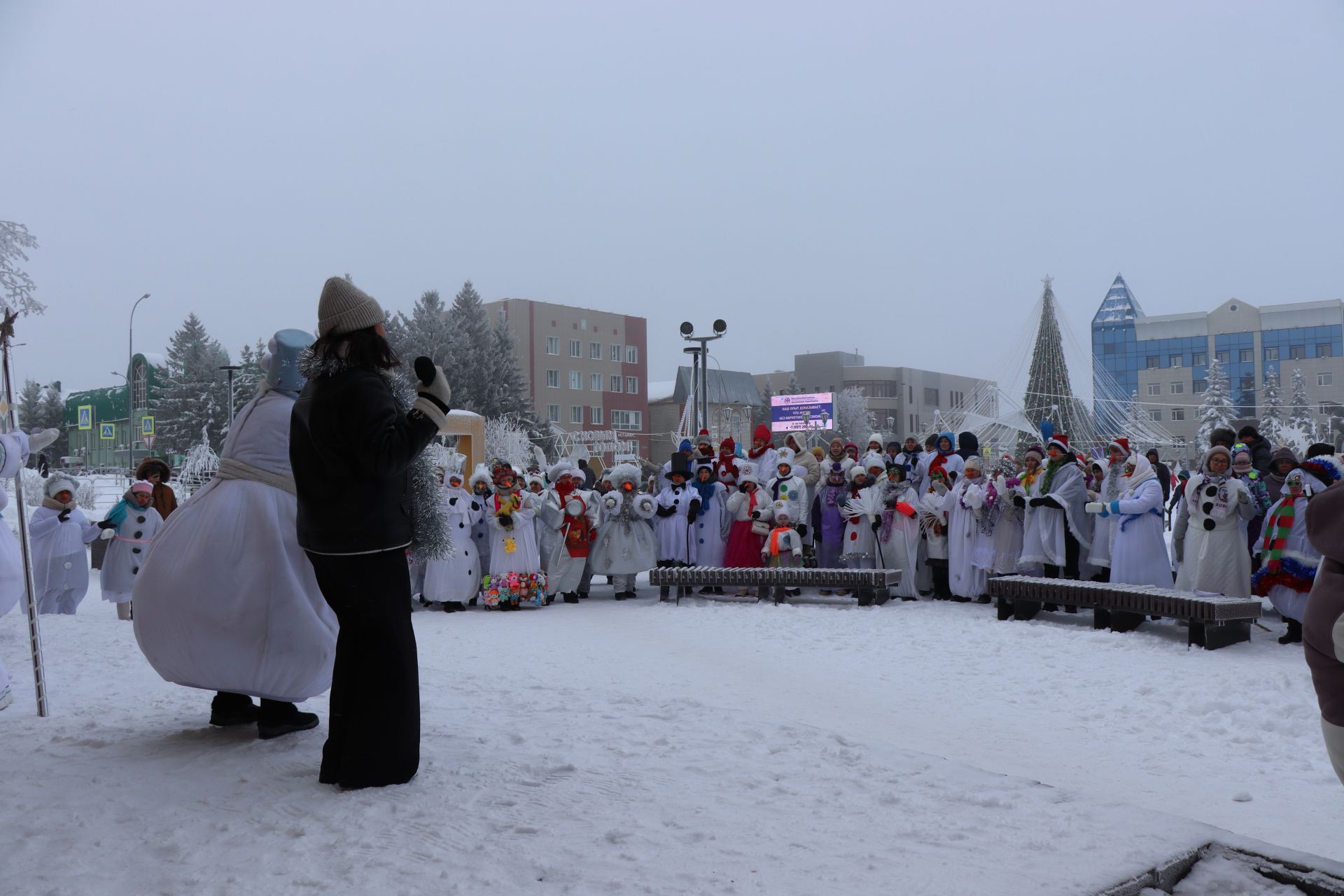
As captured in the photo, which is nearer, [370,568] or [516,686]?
[370,568]

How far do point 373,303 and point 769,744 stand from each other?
8.51ft

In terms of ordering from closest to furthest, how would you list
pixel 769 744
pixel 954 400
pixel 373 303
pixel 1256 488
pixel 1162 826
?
pixel 1162 826, pixel 373 303, pixel 769 744, pixel 1256 488, pixel 954 400

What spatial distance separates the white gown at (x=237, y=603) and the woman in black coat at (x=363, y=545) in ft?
1.33

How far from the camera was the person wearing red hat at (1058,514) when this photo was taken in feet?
36.1

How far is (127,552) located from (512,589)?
413cm

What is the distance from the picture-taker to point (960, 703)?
6.49 meters

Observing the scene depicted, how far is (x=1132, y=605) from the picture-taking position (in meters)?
8.69

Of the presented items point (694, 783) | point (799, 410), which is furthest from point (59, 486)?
point (799, 410)

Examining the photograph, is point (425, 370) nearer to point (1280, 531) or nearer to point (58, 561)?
point (1280, 531)

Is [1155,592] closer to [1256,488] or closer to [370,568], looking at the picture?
[1256,488]

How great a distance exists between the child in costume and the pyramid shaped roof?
69225 millimetres

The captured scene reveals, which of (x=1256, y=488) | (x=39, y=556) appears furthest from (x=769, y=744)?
(x=39, y=556)

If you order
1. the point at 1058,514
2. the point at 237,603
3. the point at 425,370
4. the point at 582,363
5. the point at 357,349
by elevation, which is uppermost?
the point at 582,363

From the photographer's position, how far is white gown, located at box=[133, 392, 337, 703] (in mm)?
4191
